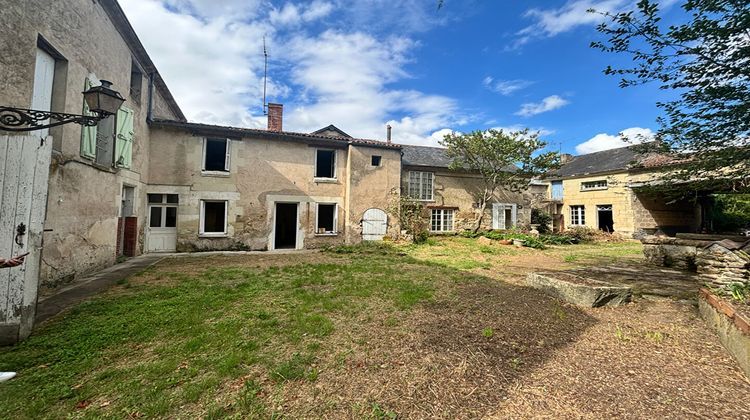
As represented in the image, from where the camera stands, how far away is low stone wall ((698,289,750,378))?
8.85 feet

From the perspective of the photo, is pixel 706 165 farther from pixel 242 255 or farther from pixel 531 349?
pixel 242 255

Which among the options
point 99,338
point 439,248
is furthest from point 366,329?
point 439,248

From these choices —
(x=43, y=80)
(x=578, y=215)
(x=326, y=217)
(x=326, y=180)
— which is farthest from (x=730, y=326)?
(x=578, y=215)

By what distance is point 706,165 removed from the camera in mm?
4852

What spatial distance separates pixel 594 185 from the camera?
61.4 ft

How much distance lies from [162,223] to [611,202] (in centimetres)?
2237

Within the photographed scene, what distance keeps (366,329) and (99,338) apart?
2948mm

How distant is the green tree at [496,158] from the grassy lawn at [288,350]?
32.5 feet

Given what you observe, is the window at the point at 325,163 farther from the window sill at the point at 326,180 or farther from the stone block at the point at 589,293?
→ the stone block at the point at 589,293

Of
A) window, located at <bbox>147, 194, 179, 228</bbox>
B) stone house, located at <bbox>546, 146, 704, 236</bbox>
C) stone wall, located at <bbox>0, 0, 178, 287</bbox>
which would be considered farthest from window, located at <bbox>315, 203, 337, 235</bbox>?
stone house, located at <bbox>546, 146, 704, 236</bbox>

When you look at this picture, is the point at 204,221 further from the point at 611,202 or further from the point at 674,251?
the point at 611,202

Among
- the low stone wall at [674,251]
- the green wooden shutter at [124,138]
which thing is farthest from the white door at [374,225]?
the low stone wall at [674,251]

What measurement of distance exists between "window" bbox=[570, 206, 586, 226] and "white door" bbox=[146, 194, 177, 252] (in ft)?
72.5

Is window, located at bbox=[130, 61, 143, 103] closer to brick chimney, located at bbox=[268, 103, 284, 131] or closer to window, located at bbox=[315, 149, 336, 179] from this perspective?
A: brick chimney, located at bbox=[268, 103, 284, 131]
